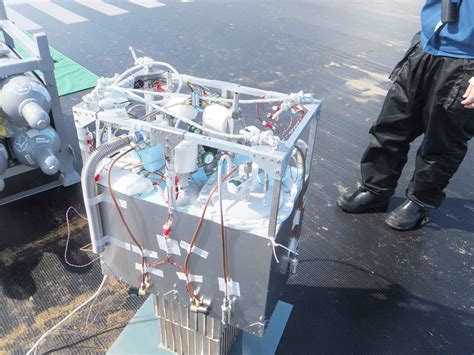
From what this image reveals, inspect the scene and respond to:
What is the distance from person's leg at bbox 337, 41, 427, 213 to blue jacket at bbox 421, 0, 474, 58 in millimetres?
77

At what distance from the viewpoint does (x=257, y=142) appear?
0.99 meters

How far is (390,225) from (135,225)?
1445 millimetres

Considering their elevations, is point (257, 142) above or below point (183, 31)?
above

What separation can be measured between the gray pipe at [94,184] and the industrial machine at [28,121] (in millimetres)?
756

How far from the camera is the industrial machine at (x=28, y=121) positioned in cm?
178

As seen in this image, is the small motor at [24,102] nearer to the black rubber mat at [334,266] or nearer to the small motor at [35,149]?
the small motor at [35,149]

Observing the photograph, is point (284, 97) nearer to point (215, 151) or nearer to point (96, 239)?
point (215, 151)

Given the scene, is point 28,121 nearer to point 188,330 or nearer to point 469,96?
point 188,330

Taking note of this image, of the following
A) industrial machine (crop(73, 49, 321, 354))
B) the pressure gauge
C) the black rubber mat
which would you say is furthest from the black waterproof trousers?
the pressure gauge

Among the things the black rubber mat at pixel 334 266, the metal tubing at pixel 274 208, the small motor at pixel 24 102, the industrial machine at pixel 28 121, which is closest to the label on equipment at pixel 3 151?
the industrial machine at pixel 28 121

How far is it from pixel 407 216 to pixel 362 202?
0.75ft

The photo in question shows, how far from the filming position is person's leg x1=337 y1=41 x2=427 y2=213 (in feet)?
5.99

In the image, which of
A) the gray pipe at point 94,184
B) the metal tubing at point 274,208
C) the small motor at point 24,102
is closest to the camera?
the metal tubing at point 274,208

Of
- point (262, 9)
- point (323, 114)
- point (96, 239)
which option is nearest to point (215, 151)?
point (96, 239)
